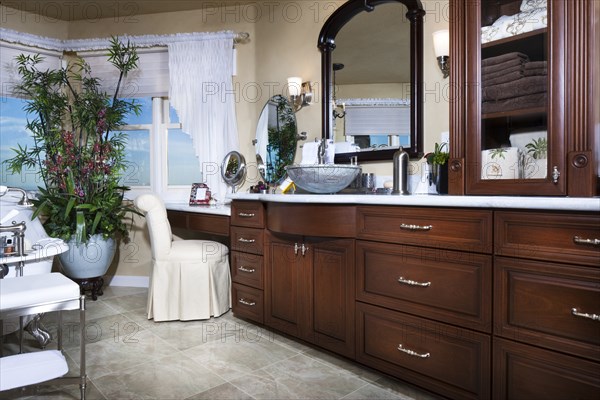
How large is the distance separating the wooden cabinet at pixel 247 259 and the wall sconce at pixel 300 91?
0.94 meters

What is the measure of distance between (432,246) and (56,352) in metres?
1.66

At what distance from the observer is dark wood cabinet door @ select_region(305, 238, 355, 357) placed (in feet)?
6.74

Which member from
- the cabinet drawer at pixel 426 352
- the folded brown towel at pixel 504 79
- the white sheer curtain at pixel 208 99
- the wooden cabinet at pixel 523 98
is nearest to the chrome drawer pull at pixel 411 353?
the cabinet drawer at pixel 426 352

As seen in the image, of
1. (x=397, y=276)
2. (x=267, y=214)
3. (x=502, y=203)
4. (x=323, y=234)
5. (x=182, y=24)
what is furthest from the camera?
(x=182, y=24)

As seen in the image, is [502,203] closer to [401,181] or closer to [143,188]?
[401,181]

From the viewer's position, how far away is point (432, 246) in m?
1.72

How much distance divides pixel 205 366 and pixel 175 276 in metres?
0.84

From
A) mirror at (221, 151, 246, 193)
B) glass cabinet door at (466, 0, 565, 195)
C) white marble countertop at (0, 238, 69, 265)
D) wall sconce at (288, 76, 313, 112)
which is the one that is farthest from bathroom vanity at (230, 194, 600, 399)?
white marble countertop at (0, 238, 69, 265)

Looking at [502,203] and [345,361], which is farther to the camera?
[345,361]

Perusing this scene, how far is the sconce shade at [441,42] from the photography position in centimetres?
218

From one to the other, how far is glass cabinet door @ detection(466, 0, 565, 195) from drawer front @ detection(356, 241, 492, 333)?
0.33 metres

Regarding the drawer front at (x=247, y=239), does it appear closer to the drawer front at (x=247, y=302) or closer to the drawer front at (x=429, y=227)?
the drawer front at (x=247, y=302)

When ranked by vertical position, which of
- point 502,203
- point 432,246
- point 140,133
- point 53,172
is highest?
point 140,133

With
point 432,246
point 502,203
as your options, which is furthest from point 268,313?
point 502,203
